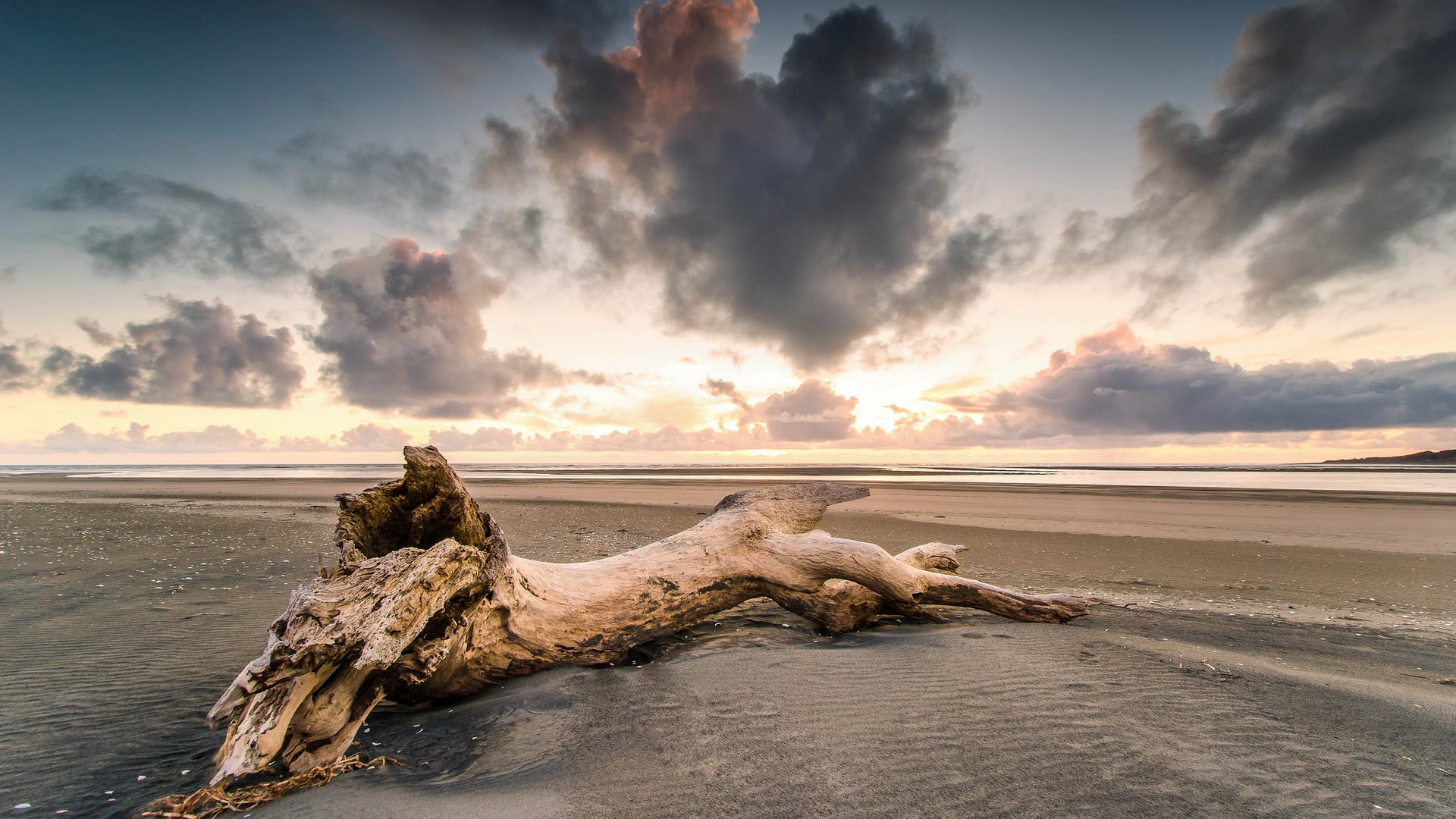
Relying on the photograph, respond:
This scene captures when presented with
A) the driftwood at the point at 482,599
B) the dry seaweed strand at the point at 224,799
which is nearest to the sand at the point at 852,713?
the dry seaweed strand at the point at 224,799

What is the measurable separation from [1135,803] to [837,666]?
2.21m

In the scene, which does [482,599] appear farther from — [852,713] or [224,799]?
[852,713]

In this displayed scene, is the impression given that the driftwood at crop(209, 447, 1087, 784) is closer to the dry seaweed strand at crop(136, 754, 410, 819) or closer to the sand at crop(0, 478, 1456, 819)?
the dry seaweed strand at crop(136, 754, 410, 819)

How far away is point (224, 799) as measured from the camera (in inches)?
116

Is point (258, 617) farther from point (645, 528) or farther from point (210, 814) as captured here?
point (645, 528)

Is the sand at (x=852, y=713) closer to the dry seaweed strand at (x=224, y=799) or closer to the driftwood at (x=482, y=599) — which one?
the dry seaweed strand at (x=224, y=799)

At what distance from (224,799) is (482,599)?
1.75m

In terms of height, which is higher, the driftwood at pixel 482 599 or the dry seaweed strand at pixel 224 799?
the driftwood at pixel 482 599

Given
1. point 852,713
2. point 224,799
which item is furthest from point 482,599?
point 852,713

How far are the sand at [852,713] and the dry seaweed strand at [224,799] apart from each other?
194mm

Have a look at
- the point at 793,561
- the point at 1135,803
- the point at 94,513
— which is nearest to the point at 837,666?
the point at 793,561

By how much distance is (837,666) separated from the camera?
4.78 metres

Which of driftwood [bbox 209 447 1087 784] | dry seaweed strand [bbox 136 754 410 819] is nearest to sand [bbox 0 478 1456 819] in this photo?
dry seaweed strand [bbox 136 754 410 819]

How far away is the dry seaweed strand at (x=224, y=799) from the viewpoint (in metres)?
2.90
